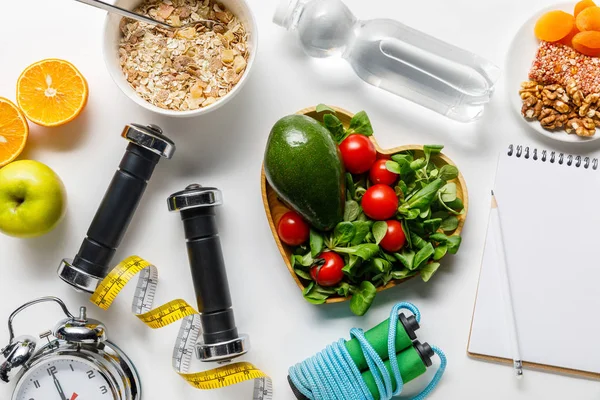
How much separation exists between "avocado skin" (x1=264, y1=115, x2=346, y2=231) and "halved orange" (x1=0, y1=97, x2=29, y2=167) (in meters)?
0.65

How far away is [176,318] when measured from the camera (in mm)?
1526

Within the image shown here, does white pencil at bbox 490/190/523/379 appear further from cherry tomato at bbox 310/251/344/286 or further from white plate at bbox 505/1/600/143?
cherry tomato at bbox 310/251/344/286

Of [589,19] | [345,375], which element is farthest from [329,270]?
[589,19]

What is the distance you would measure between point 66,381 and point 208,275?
48 cm

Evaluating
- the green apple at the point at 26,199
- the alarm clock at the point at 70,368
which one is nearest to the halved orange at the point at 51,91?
the green apple at the point at 26,199

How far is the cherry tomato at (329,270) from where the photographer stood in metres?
1.48

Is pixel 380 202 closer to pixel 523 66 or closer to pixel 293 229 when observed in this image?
pixel 293 229

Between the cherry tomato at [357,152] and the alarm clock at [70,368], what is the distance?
76cm

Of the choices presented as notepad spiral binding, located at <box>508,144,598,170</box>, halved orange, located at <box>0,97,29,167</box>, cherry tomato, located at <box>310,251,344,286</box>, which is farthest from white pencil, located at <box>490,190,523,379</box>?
halved orange, located at <box>0,97,29,167</box>

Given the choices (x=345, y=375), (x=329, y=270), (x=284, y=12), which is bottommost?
(x=345, y=375)

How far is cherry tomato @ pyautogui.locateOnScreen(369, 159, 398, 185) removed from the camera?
1500 mm

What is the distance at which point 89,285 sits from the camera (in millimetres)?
1498

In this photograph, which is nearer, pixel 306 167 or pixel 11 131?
pixel 306 167

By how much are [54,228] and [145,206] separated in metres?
0.25
